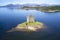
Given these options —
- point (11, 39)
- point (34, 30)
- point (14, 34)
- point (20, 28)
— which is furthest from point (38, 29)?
point (11, 39)

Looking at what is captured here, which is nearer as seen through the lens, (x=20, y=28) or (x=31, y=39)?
(x=31, y=39)

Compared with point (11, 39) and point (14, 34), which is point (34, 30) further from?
point (11, 39)

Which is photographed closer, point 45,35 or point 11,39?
point 11,39

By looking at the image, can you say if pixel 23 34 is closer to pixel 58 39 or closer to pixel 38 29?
pixel 38 29

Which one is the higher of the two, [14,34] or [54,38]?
[14,34]

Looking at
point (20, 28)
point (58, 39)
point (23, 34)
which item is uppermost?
point (20, 28)

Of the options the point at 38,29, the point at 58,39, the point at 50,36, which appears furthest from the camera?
the point at 38,29

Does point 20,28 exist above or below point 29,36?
above

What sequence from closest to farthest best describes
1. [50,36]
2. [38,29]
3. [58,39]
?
[58,39] → [50,36] → [38,29]

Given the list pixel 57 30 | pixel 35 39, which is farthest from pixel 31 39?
pixel 57 30
